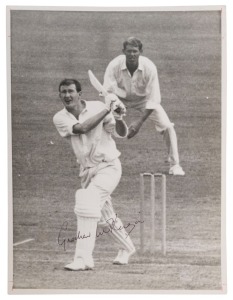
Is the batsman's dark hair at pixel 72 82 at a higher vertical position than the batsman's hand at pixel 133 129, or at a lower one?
higher

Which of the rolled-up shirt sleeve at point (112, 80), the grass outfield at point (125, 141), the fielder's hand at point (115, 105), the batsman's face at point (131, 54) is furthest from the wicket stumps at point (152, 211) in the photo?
the batsman's face at point (131, 54)

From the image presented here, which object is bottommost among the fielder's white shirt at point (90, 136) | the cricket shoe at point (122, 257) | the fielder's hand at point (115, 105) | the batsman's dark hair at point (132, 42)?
the cricket shoe at point (122, 257)

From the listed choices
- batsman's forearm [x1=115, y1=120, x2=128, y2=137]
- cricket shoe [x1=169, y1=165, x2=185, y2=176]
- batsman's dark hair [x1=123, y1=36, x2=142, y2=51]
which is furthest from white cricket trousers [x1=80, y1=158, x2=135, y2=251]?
batsman's dark hair [x1=123, y1=36, x2=142, y2=51]

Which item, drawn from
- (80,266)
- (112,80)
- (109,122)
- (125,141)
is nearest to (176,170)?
(125,141)

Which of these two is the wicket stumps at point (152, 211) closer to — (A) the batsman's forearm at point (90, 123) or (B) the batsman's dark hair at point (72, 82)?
(A) the batsman's forearm at point (90, 123)

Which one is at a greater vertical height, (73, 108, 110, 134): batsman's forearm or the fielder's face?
the fielder's face

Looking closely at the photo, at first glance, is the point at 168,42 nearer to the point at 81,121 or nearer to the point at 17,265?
the point at 81,121

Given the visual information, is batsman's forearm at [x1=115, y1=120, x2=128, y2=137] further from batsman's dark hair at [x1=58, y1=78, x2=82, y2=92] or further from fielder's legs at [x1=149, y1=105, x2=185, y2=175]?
batsman's dark hair at [x1=58, y1=78, x2=82, y2=92]
